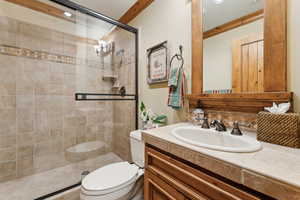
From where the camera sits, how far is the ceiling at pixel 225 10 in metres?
0.88

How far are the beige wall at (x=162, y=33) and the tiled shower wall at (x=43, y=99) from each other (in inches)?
22.4

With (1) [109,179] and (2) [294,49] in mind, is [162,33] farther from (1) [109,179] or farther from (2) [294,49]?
(1) [109,179]

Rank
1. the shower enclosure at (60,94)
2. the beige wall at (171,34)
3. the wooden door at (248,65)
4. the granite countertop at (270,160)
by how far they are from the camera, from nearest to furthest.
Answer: the granite countertop at (270,160)
the beige wall at (171,34)
the wooden door at (248,65)
the shower enclosure at (60,94)

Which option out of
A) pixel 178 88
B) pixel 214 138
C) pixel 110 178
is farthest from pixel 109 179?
pixel 178 88

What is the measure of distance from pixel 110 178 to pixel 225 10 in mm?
1611

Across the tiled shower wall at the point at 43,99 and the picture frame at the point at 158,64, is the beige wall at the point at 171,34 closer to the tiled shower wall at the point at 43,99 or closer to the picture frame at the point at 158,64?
the picture frame at the point at 158,64

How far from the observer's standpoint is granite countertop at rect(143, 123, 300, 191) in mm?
389

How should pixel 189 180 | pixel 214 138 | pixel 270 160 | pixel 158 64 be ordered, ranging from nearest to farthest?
pixel 270 160
pixel 189 180
pixel 214 138
pixel 158 64

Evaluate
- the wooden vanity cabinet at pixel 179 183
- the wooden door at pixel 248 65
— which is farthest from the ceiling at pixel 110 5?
the wooden vanity cabinet at pixel 179 183

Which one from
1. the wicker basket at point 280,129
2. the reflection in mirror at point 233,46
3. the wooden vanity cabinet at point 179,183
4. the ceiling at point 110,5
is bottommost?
the wooden vanity cabinet at point 179,183

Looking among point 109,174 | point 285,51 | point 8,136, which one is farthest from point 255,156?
point 8,136

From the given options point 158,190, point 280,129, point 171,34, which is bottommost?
point 158,190

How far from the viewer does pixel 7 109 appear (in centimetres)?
154

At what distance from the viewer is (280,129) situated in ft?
2.15
